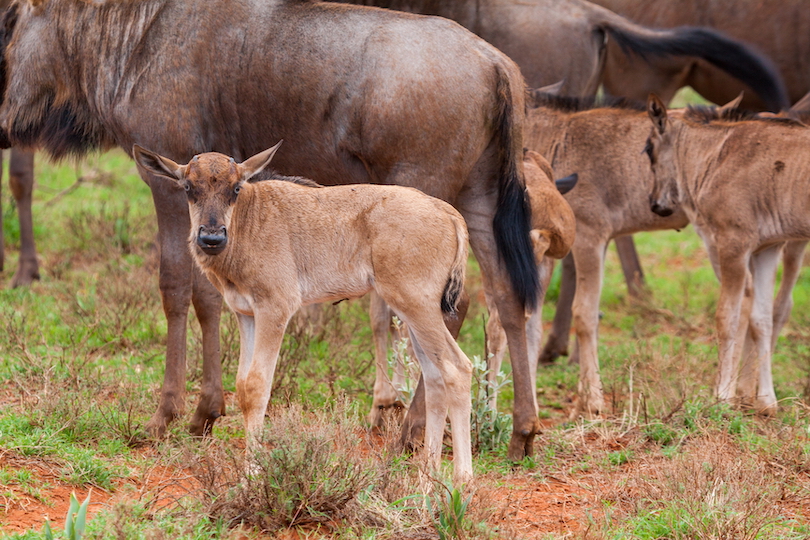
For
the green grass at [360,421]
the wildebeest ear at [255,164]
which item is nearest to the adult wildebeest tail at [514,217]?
the green grass at [360,421]

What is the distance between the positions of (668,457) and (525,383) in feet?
2.93

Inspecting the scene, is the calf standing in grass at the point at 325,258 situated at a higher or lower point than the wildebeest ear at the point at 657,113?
lower

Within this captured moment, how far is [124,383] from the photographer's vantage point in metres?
6.07

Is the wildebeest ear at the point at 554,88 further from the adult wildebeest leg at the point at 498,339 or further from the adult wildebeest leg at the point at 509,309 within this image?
the adult wildebeest leg at the point at 509,309

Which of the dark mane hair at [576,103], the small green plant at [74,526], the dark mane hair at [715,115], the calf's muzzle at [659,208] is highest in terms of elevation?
the dark mane hair at [715,115]

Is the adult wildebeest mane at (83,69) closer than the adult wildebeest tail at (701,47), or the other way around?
the adult wildebeest mane at (83,69)

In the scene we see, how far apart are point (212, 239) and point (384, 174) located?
1.27 metres

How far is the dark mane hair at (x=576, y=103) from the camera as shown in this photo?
24.6 feet

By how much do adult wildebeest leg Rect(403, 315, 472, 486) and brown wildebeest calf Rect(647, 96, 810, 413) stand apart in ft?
7.16

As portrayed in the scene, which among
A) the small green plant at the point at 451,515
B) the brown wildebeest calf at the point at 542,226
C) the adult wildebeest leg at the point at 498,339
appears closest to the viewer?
the small green plant at the point at 451,515

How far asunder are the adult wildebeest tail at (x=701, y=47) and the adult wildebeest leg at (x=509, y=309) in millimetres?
3602

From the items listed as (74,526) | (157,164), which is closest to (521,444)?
(157,164)

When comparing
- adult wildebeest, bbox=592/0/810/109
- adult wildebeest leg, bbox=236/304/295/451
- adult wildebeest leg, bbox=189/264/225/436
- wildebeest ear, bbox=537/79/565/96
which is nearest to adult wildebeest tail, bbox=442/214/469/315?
adult wildebeest leg, bbox=236/304/295/451

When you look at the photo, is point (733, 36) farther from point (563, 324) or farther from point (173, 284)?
point (173, 284)
